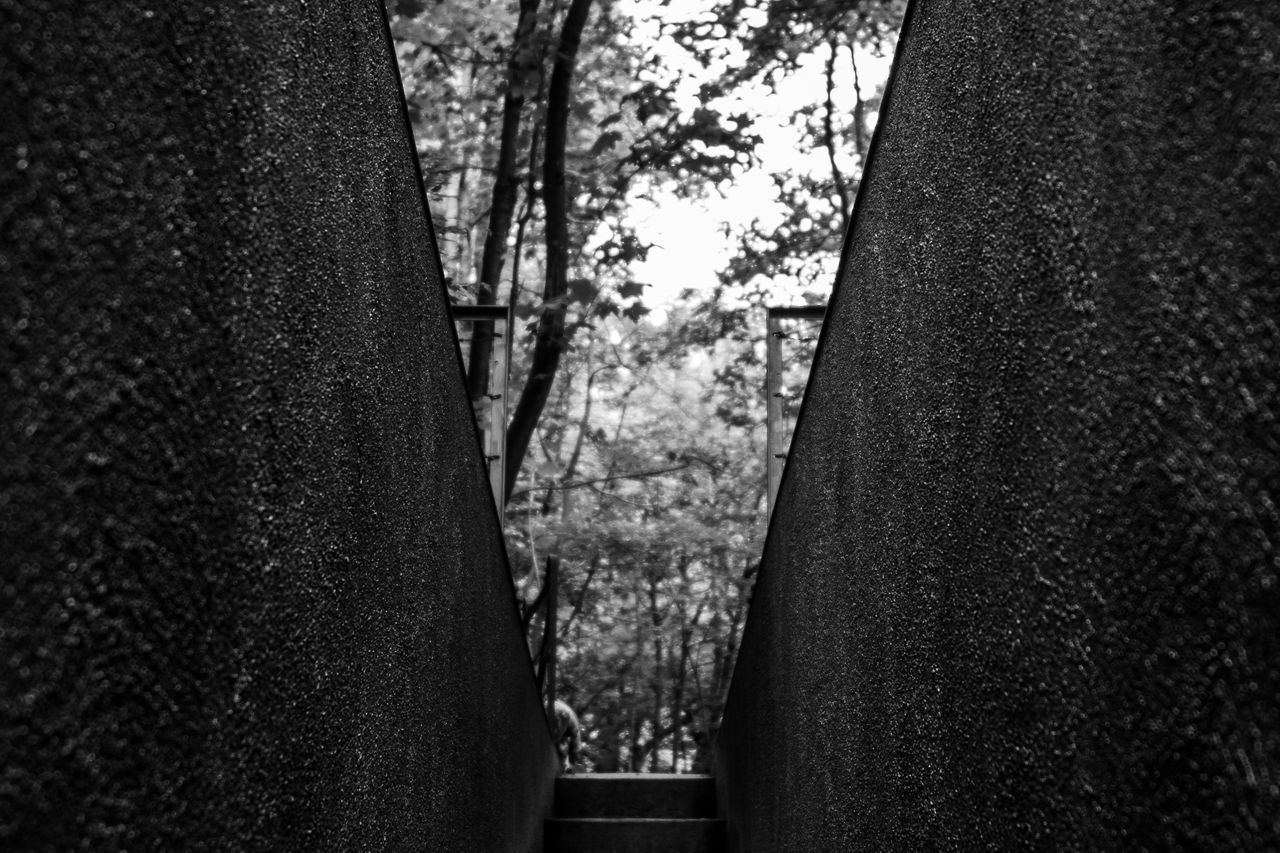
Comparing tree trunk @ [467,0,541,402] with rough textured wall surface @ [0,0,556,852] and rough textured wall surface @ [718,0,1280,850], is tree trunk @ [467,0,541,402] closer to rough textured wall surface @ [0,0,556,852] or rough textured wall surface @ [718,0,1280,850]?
rough textured wall surface @ [0,0,556,852]

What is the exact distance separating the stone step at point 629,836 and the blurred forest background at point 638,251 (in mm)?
1867

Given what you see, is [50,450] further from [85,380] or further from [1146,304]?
[1146,304]

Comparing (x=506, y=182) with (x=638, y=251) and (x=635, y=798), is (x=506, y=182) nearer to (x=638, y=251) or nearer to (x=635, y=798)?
(x=638, y=251)

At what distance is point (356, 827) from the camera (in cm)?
175

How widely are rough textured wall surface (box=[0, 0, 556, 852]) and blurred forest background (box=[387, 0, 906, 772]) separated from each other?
9.97ft

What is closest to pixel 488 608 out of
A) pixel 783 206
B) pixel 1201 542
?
pixel 1201 542

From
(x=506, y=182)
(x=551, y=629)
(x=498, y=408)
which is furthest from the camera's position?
(x=551, y=629)

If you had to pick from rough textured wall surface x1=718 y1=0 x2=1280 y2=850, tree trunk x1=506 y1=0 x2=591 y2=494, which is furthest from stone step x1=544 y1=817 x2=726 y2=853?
rough textured wall surface x1=718 y1=0 x2=1280 y2=850

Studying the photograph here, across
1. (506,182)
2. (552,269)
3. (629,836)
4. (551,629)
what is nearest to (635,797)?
(629,836)

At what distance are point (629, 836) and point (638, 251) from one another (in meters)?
3.47

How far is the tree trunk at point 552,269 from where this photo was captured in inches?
267

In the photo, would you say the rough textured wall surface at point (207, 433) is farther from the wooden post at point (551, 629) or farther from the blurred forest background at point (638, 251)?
the wooden post at point (551, 629)

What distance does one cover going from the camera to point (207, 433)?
3.77 feet

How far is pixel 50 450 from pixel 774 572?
3.00m
